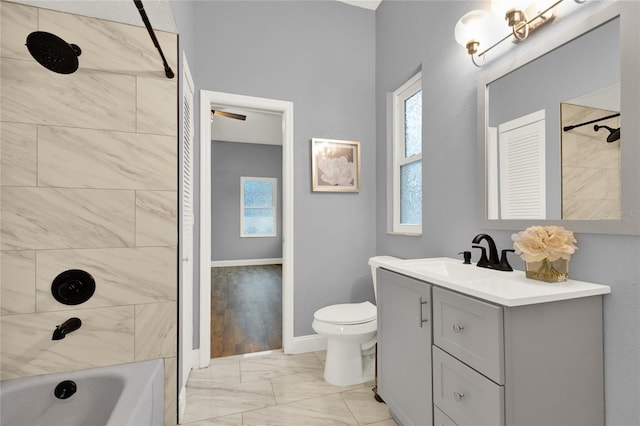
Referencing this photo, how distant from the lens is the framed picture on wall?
2582 mm

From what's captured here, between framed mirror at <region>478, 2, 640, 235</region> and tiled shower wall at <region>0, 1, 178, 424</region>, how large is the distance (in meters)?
1.68

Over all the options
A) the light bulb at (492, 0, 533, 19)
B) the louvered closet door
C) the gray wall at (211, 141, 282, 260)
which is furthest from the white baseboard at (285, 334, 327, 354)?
the gray wall at (211, 141, 282, 260)

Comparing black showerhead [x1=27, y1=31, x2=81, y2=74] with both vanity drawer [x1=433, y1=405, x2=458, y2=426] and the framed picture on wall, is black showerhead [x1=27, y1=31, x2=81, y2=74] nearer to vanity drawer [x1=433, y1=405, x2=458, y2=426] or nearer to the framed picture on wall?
the framed picture on wall

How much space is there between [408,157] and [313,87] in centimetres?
104

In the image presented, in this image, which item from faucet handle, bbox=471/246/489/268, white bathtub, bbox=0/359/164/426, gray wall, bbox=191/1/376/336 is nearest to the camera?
white bathtub, bbox=0/359/164/426

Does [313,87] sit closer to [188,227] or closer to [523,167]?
[188,227]

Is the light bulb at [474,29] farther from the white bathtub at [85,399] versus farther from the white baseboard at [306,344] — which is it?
the white baseboard at [306,344]

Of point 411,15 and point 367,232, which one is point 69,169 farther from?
point 411,15

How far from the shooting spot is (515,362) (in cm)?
94

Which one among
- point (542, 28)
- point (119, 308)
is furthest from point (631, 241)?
point (119, 308)

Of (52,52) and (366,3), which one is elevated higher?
(366,3)

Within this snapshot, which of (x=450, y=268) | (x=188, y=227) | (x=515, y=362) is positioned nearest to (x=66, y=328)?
(x=188, y=227)

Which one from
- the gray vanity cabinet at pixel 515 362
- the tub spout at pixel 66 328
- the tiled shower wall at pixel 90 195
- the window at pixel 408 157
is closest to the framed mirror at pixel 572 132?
the gray vanity cabinet at pixel 515 362

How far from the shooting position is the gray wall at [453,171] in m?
0.99
